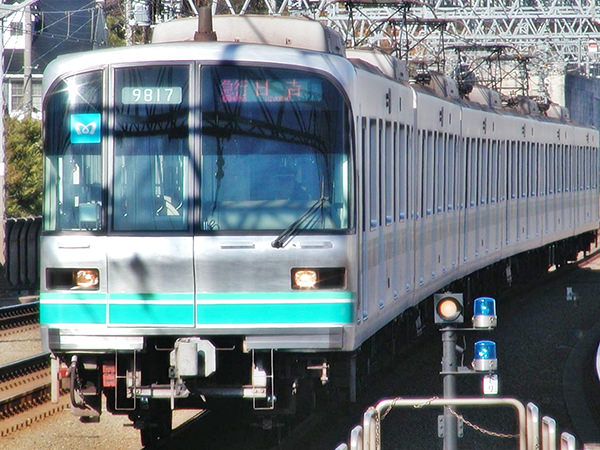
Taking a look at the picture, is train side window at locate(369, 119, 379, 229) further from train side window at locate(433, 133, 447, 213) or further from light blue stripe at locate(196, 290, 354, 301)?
train side window at locate(433, 133, 447, 213)

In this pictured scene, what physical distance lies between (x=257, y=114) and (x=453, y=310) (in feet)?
5.49

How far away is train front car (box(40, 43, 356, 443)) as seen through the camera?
8.09 m

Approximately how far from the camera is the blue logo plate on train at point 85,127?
8227 mm

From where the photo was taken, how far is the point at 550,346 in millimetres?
15031

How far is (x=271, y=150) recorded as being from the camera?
8172 mm

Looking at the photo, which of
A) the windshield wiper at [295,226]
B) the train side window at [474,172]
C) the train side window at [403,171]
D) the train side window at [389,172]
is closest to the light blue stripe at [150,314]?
the windshield wiper at [295,226]

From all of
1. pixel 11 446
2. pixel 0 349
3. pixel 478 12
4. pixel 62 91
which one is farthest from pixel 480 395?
pixel 478 12

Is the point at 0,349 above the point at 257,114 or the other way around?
the other way around

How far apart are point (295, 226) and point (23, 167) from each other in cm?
2660

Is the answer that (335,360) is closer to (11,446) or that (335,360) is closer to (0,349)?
(11,446)

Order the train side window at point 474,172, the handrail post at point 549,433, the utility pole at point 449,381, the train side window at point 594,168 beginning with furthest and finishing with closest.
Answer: the train side window at point 594,168 → the train side window at point 474,172 → the utility pole at point 449,381 → the handrail post at point 549,433

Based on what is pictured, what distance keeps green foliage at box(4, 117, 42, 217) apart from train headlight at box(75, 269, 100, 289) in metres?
25.2

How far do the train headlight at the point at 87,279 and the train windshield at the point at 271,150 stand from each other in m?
0.73

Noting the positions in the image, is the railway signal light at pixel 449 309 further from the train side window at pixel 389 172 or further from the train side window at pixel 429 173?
the train side window at pixel 429 173
